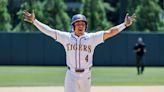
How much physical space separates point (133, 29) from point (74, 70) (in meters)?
33.8

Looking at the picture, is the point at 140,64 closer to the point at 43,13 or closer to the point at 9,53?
the point at 9,53

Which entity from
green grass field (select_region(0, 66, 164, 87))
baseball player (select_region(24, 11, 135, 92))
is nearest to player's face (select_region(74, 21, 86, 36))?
baseball player (select_region(24, 11, 135, 92))

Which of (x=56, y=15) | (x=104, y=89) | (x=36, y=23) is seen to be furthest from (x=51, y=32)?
(x=56, y=15)

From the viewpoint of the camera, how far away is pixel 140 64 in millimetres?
26797

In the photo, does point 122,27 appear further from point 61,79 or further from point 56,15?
point 56,15

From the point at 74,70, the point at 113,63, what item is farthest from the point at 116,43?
the point at 74,70

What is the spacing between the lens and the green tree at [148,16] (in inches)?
1644

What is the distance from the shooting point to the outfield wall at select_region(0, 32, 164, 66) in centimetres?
3419

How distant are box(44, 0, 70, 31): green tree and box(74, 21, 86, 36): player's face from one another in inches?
1279

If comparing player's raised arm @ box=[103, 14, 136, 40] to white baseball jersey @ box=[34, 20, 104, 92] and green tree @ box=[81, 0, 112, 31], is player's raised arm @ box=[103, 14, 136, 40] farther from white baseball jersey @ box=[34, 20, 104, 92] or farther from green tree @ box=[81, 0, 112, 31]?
green tree @ box=[81, 0, 112, 31]

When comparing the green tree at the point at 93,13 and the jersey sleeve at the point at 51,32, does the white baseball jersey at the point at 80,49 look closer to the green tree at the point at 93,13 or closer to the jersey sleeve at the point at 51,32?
the jersey sleeve at the point at 51,32

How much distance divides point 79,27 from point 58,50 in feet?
85.1

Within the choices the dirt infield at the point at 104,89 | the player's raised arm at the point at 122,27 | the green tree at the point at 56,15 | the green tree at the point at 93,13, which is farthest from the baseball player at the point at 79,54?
the green tree at the point at 93,13

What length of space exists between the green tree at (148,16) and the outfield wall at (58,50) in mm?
7217
